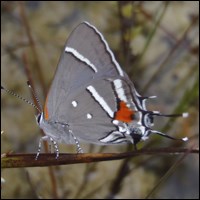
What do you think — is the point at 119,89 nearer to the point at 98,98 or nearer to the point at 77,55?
the point at 98,98

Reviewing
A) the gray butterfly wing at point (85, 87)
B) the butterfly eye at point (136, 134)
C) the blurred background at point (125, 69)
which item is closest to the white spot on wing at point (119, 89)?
the gray butterfly wing at point (85, 87)

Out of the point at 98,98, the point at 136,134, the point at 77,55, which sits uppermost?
the point at 77,55

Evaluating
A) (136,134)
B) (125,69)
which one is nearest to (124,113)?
(136,134)

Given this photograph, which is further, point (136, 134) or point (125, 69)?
point (125, 69)

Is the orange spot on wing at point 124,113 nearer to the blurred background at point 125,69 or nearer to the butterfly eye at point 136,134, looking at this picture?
the butterfly eye at point 136,134

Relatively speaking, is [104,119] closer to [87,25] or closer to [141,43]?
[87,25]

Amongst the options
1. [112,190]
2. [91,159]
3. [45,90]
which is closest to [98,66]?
[91,159]

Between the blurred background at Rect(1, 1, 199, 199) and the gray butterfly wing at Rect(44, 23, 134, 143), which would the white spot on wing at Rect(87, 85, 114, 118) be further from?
the blurred background at Rect(1, 1, 199, 199)

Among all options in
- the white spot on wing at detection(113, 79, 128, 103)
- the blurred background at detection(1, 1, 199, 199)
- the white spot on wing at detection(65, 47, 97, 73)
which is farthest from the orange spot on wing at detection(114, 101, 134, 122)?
the blurred background at detection(1, 1, 199, 199)
